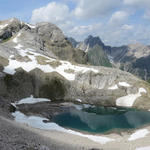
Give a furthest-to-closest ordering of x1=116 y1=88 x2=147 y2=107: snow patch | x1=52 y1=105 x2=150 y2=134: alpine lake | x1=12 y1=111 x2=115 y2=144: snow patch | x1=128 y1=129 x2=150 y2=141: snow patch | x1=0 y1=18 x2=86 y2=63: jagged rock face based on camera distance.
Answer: x1=0 y1=18 x2=86 y2=63: jagged rock face, x1=116 y1=88 x2=147 y2=107: snow patch, x1=52 y1=105 x2=150 y2=134: alpine lake, x1=128 y1=129 x2=150 y2=141: snow patch, x1=12 y1=111 x2=115 y2=144: snow patch

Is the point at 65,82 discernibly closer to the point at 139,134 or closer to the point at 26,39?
the point at 139,134

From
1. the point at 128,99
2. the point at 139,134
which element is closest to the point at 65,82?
the point at 128,99

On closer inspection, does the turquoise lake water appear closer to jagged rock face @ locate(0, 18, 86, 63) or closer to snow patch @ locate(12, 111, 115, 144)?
snow patch @ locate(12, 111, 115, 144)

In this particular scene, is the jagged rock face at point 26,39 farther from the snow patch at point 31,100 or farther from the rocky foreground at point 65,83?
the snow patch at point 31,100

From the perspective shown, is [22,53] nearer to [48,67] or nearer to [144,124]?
[48,67]

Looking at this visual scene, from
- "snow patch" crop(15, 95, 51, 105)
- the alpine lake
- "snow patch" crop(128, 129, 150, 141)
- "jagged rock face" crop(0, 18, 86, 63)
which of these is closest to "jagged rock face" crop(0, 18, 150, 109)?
"snow patch" crop(15, 95, 51, 105)

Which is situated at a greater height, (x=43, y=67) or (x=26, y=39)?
(x=26, y=39)

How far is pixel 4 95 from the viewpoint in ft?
291

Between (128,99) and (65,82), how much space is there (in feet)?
118

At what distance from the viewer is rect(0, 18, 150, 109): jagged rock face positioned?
317ft

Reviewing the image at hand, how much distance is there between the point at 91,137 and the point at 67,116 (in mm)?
25274

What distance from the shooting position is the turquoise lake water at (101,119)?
2682 inches

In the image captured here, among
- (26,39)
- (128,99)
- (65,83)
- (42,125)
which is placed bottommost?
(42,125)

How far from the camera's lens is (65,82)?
107m
